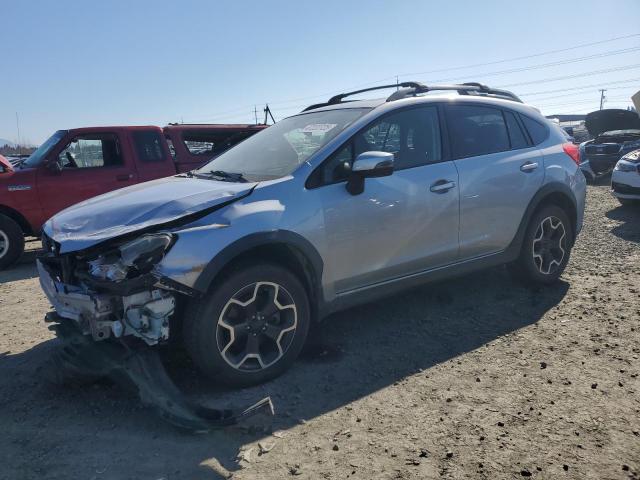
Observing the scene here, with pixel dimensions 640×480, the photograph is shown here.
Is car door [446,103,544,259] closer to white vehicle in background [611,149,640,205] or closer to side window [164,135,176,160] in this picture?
side window [164,135,176,160]

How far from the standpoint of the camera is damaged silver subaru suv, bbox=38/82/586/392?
3008 mm

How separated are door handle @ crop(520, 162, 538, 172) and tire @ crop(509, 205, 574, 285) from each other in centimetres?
43

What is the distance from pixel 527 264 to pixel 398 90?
6.83ft

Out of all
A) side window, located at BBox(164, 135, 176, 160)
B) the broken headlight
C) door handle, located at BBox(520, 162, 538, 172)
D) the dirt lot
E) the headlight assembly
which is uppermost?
side window, located at BBox(164, 135, 176, 160)

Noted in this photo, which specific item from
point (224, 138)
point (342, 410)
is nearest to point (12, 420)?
point (342, 410)

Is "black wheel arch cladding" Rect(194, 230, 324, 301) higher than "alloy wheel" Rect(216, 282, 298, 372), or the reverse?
"black wheel arch cladding" Rect(194, 230, 324, 301)


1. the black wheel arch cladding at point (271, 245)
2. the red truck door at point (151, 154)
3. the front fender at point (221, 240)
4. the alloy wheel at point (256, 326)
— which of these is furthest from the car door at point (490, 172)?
the red truck door at point (151, 154)

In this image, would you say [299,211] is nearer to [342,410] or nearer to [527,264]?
[342,410]

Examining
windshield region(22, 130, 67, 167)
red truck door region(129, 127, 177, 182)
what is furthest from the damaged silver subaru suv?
windshield region(22, 130, 67, 167)

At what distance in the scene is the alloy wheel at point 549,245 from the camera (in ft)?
16.3

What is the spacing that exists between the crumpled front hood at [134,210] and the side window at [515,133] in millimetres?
2691

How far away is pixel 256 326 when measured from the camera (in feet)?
10.8

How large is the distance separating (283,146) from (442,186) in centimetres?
132

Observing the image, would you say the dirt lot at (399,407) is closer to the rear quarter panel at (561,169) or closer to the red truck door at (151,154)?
the rear quarter panel at (561,169)
